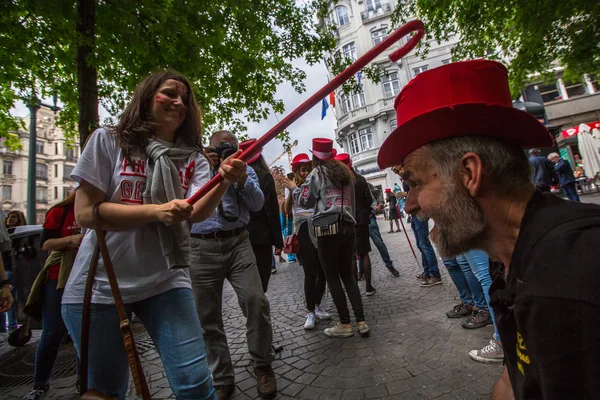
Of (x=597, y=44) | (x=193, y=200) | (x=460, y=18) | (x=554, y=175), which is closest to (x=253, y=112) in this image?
(x=460, y=18)

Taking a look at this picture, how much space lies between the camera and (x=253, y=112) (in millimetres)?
9086

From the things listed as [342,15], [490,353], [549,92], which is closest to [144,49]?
[490,353]

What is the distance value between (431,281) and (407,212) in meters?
4.26

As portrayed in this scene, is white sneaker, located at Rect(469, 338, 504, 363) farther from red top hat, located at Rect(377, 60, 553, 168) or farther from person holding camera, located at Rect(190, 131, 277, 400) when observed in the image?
red top hat, located at Rect(377, 60, 553, 168)

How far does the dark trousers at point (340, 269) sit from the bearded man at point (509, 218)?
2.29 metres

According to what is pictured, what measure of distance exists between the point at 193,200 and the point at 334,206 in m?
2.37

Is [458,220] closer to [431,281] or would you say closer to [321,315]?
[321,315]

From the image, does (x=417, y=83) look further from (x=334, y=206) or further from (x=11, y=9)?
(x=11, y=9)

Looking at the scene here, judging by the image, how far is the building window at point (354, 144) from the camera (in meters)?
34.4

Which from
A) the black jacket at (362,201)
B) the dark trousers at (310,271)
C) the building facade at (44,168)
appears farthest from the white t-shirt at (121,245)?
the building facade at (44,168)

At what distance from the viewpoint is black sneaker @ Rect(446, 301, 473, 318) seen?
352cm

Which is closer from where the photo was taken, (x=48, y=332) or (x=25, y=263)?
(x=48, y=332)

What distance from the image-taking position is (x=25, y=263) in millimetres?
5004

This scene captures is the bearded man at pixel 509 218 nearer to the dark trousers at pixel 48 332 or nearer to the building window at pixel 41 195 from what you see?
the dark trousers at pixel 48 332
